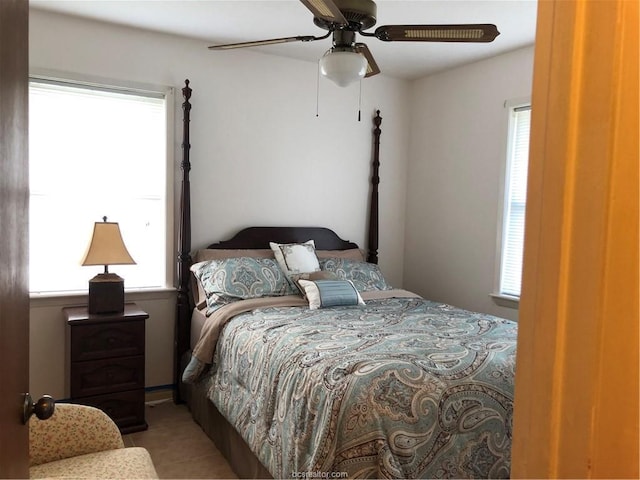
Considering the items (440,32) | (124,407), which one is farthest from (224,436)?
(440,32)

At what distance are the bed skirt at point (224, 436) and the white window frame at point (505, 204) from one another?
222cm

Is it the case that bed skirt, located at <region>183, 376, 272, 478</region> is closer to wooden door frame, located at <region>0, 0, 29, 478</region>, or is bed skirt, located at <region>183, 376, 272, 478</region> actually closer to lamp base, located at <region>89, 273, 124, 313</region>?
lamp base, located at <region>89, 273, 124, 313</region>

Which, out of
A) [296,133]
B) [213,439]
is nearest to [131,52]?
[296,133]

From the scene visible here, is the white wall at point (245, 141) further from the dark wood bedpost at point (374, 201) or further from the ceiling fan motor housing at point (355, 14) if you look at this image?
the ceiling fan motor housing at point (355, 14)

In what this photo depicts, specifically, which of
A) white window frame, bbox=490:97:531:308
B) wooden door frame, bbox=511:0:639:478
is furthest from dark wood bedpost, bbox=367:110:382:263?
wooden door frame, bbox=511:0:639:478

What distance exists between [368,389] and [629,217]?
131 centimetres

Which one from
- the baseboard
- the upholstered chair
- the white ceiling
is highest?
the white ceiling

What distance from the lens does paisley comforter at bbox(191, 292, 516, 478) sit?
5.46 ft

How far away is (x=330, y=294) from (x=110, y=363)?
141 cm

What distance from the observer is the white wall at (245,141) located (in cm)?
314

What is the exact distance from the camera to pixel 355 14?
6.67 feet

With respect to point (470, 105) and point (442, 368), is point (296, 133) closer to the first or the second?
point (470, 105)

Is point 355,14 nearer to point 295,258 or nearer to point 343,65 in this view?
point 343,65

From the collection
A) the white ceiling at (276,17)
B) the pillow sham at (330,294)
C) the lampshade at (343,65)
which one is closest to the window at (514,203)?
the white ceiling at (276,17)
